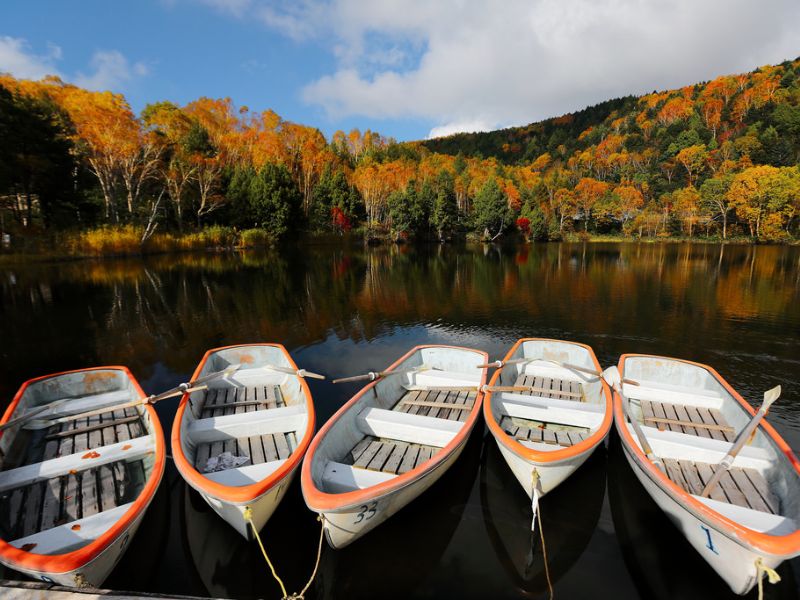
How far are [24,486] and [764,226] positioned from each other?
82.3m

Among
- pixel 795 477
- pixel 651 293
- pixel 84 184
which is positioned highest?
pixel 84 184

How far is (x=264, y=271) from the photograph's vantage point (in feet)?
104

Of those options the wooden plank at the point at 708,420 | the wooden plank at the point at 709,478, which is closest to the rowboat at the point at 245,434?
the wooden plank at the point at 709,478

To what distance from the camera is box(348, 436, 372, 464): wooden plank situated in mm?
6006

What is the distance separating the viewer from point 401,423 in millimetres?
6426

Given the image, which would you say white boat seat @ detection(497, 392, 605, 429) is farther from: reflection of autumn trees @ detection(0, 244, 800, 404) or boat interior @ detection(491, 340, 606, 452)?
reflection of autumn trees @ detection(0, 244, 800, 404)

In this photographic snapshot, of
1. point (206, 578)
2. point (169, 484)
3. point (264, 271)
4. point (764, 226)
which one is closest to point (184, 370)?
point (169, 484)

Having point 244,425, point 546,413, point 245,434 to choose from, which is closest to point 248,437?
point 245,434

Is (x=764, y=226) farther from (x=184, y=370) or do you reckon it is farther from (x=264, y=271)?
(x=184, y=370)

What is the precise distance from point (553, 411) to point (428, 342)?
313 inches

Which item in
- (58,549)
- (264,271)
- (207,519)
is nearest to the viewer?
(58,549)

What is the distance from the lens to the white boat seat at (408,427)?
20.0 feet

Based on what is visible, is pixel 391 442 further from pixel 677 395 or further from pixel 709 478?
pixel 677 395

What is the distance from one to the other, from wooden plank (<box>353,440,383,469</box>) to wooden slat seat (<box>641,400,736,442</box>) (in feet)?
16.7
